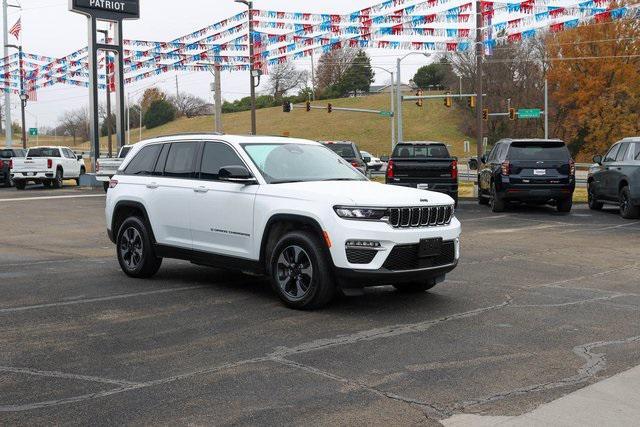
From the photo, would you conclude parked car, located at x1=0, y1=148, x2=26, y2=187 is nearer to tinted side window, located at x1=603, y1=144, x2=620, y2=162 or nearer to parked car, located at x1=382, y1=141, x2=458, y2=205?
parked car, located at x1=382, y1=141, x2=458, y2=205

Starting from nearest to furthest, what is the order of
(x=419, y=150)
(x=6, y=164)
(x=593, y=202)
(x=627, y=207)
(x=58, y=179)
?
(x=627, y=207) → (x=593, y=202) → (x=419, y=150) → (x=58, y=179) → (x=6, y=164)

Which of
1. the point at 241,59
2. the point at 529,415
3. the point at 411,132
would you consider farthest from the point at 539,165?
the point at 411,132

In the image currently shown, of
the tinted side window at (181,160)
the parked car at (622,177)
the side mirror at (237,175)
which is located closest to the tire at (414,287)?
the side mirror at (237,175)

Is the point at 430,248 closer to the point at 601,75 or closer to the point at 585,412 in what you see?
the point at 585,412

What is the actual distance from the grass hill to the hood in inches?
3246

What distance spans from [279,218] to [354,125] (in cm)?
10413

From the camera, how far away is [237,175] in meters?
8.15

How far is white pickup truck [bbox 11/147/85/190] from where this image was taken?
33.2 metres

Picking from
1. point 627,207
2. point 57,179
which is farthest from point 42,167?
point 627,207

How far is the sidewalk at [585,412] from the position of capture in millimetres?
4513

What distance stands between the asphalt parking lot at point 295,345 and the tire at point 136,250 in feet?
0.74

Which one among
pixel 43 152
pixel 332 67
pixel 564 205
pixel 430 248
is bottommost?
pixel 564 205

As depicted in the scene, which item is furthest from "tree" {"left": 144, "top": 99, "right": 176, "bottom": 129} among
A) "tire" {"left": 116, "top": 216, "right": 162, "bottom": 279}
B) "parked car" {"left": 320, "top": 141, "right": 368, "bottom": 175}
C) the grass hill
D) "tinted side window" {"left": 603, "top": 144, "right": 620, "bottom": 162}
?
"tire" {"left": 116, "top": 216, "right": 162, "bottom": 279}

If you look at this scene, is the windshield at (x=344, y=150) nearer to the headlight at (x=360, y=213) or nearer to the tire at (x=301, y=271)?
the tire at (x=301, y=271)
